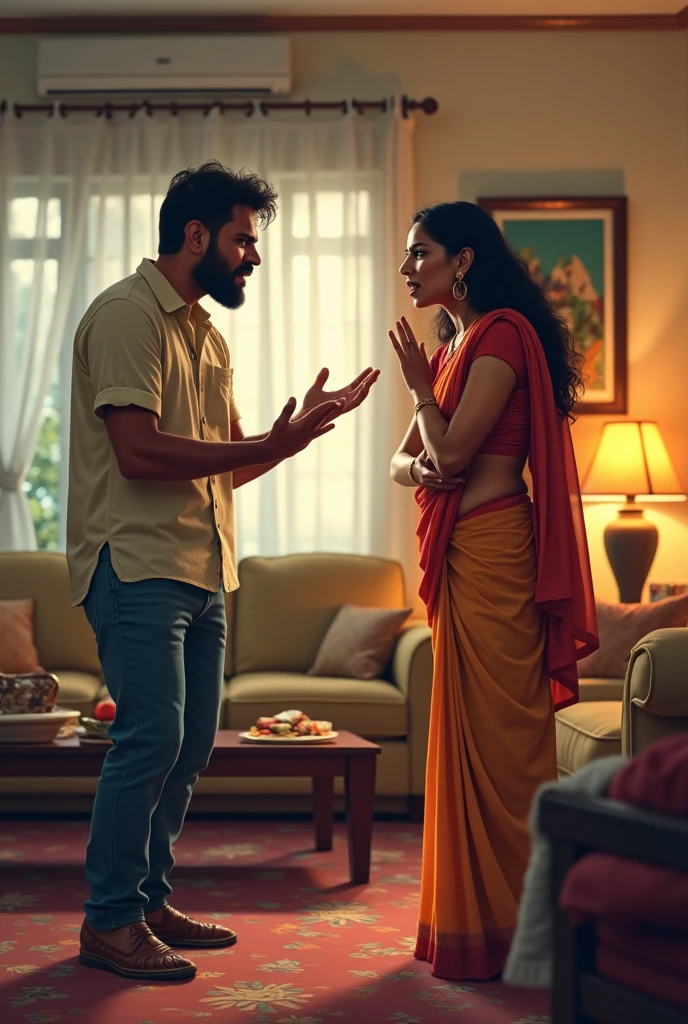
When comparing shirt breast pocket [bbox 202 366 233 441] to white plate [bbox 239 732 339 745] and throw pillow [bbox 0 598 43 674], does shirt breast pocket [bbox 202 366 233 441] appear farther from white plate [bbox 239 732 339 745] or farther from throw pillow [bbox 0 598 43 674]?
throw pillow [bbox 0 598 43 674]

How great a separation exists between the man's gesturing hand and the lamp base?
2583mm

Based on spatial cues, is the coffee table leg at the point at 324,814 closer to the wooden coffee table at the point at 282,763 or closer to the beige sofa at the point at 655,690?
the wooden coffee table at the point at 282,763

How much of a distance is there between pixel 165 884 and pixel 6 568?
2388 mm

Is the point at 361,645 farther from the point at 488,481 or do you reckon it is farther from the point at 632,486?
the point at 488,481

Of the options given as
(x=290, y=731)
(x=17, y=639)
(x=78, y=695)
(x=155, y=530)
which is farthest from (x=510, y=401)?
(x=17, y=639)

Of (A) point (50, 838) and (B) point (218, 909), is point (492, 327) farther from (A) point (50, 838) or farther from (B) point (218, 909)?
(A) point (50, 838)

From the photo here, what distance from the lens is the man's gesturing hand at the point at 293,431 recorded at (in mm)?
2439

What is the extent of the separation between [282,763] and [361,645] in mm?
1033

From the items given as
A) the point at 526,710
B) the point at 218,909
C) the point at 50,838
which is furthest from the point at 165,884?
the point at 50,838

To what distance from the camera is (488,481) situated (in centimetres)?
259

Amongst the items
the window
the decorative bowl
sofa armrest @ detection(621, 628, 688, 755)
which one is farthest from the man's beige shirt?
the window

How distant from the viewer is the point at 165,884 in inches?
105

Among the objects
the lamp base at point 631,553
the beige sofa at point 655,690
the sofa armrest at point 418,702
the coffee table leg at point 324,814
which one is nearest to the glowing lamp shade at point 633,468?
the lamp base at point 631,553

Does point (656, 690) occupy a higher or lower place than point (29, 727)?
higher
